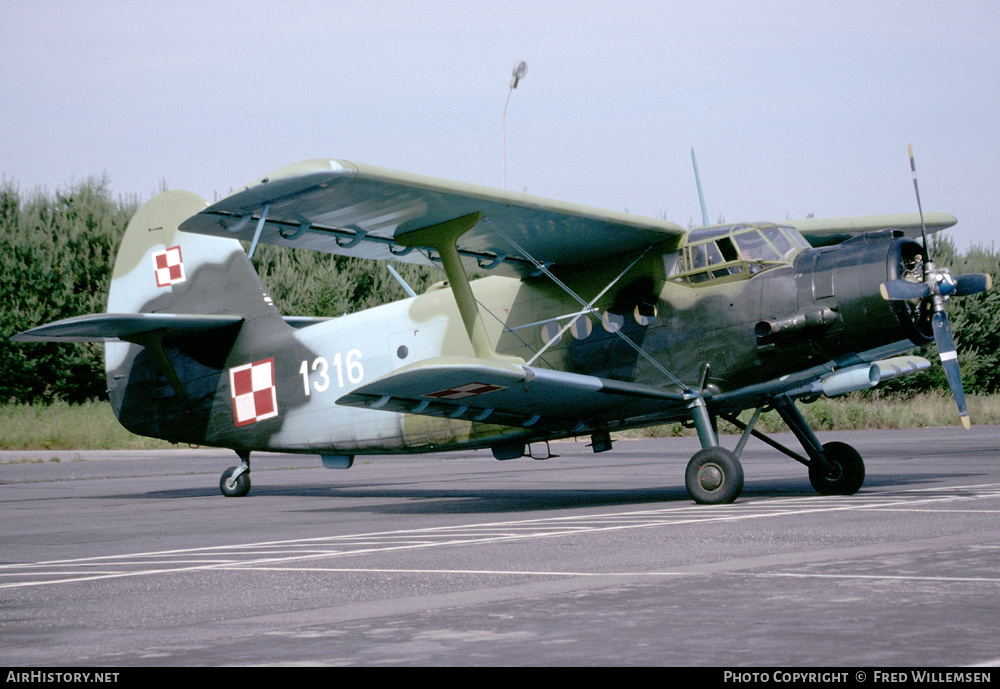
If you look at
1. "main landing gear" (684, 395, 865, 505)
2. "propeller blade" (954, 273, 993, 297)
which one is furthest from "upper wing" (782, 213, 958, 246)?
"propeller blade" (954, 273, 993, 297)

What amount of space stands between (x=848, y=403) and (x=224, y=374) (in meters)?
23.8

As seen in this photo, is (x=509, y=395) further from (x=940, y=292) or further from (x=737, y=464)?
(x=940, y=292)

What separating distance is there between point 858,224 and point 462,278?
19.8 ft

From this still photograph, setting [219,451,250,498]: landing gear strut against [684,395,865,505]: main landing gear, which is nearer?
[684,395,865,505]: main landing gear

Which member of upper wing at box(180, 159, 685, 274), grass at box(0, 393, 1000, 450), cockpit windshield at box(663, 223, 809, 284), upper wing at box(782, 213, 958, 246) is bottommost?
grass at box(0, 393, 1000, 450)

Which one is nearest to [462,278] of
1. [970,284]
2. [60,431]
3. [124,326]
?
[970,284]

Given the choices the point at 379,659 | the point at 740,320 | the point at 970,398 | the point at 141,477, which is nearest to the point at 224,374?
the point at 141,477

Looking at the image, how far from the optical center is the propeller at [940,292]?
1086 cm

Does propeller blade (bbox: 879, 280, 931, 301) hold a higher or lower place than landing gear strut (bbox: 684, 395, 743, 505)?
higher

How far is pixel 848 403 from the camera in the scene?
34.7m

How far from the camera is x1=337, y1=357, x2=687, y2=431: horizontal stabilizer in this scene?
11242 mm

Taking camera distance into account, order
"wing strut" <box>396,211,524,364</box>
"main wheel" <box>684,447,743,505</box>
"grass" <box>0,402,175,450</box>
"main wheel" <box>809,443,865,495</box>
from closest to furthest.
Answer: "main wheel" <box>684,447,743,505</box> < "wing strut" <box>396,211,524,364</box> < "main wheel" <box>809,443,865,495</box> < "grass" <box>0,402,175,450</box>

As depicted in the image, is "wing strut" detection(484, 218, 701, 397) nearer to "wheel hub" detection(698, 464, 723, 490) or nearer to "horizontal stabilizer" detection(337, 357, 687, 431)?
"horizontal stabilizer" detection(337, 357, 687, 431)

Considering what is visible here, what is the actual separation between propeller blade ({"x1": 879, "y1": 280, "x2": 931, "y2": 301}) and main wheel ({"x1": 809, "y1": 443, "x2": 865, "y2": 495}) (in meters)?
2.41
